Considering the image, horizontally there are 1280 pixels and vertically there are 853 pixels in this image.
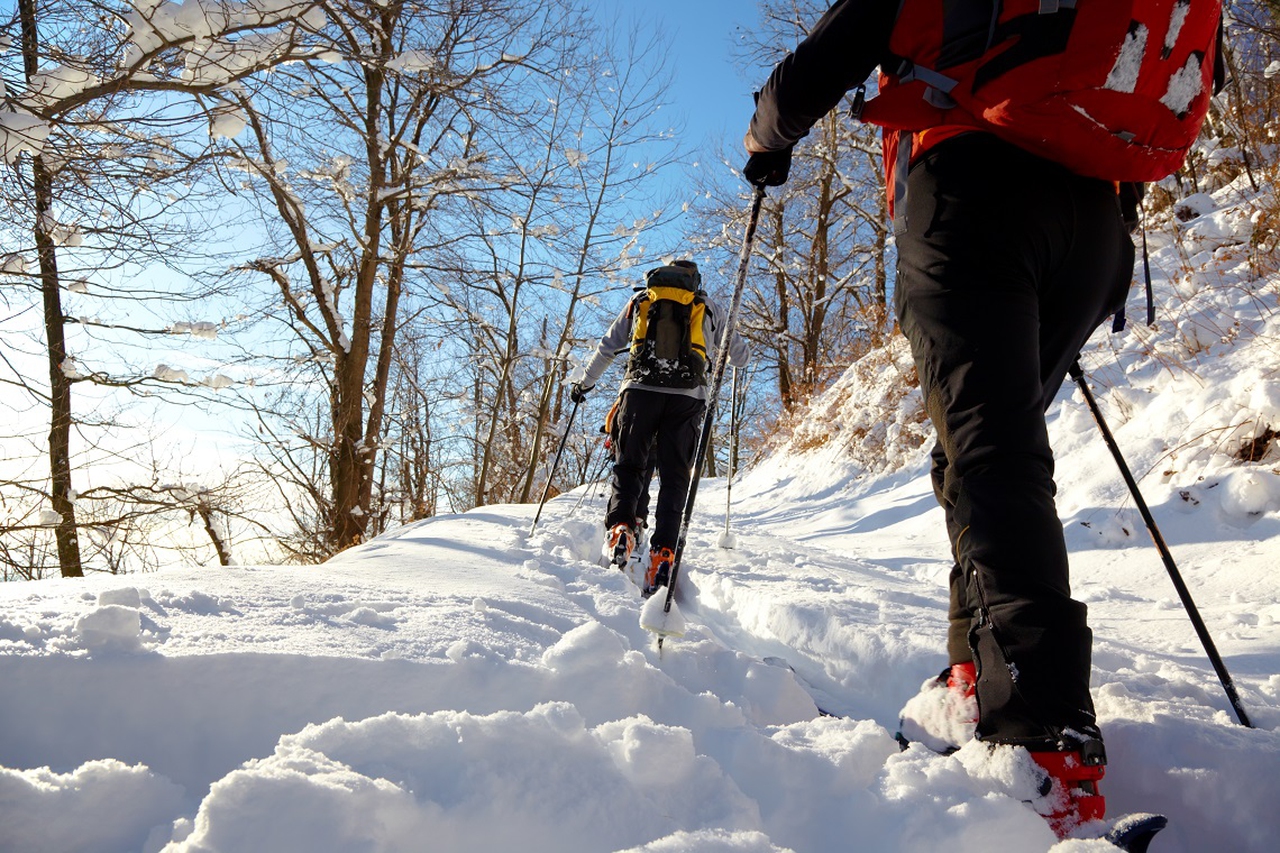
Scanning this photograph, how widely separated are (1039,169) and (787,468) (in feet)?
34.1

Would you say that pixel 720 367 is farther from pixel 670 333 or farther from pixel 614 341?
pixel 614 341

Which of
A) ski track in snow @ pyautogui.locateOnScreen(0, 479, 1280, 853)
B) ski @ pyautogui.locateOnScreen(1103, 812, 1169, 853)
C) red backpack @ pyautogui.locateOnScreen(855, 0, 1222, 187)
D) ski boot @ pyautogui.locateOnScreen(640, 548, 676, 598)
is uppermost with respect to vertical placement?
red backpack @ pyautogui.locateOnScreen(855, 0, 1222, 187)

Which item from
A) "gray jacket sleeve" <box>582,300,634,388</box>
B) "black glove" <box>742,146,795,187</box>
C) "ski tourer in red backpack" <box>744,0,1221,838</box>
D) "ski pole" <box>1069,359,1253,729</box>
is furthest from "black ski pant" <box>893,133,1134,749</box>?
"gray jacket sleeve" <box>582,300,634,388</box>

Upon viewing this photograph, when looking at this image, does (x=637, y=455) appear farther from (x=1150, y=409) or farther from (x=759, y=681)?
(x=1150, y=409)

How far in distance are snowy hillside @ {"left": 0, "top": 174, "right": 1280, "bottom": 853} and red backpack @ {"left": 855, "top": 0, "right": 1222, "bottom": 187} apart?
1.18 metres

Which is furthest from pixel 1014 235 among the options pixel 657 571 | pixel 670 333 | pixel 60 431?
pixel 60 431

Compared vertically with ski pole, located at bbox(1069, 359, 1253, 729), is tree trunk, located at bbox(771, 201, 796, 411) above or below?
above

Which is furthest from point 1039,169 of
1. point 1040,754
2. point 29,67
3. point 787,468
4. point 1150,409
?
point 787,468

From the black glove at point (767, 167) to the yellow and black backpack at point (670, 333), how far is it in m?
2.45

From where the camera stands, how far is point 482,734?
1.08m

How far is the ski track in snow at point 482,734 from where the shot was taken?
0.94m

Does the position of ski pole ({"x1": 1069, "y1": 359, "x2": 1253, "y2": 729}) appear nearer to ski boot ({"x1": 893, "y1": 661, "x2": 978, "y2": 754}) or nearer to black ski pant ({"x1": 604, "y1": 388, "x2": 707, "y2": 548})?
ski boot ({"x1": 893, "y1": 661, "x2": 978, "y2": 754})

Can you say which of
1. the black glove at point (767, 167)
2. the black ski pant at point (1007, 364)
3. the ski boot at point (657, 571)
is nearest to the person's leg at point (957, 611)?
the black ski pant at point (1007, 364)

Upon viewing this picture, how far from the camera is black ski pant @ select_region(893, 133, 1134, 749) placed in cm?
118
